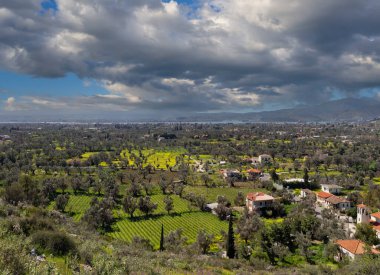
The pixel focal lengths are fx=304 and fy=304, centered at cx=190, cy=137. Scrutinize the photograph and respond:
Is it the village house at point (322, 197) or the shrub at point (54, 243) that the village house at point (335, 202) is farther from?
the shrub at point (54, 243)

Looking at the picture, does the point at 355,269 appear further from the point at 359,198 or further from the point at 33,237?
the point at 359,198

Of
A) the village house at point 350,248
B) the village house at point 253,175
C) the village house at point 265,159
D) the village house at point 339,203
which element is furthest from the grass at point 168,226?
the village house at point 265,159

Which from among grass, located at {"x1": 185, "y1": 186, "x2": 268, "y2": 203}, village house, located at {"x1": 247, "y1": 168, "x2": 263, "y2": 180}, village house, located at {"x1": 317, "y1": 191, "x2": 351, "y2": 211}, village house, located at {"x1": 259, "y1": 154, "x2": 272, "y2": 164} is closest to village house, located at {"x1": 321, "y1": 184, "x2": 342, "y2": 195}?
village house, located at {"x1": 317, "y1": 191, "x2": 351, "y2": 211}

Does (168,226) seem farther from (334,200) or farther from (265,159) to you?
(265,159)

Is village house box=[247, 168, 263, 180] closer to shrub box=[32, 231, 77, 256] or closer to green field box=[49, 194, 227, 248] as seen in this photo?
green field box=[49, 194, 227, 248]

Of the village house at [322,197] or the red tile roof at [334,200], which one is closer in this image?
the red tile roof at [334,200]

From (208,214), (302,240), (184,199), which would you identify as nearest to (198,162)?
(184,199)

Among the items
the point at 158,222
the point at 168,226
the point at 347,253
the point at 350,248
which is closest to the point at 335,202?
the point at 350,248

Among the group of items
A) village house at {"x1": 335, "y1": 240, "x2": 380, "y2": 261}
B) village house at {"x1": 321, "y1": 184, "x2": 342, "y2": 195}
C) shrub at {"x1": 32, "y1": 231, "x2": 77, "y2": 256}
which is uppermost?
shrub at {"x1": 32, "y1": 231, "x2": 77, "y2": 256}
